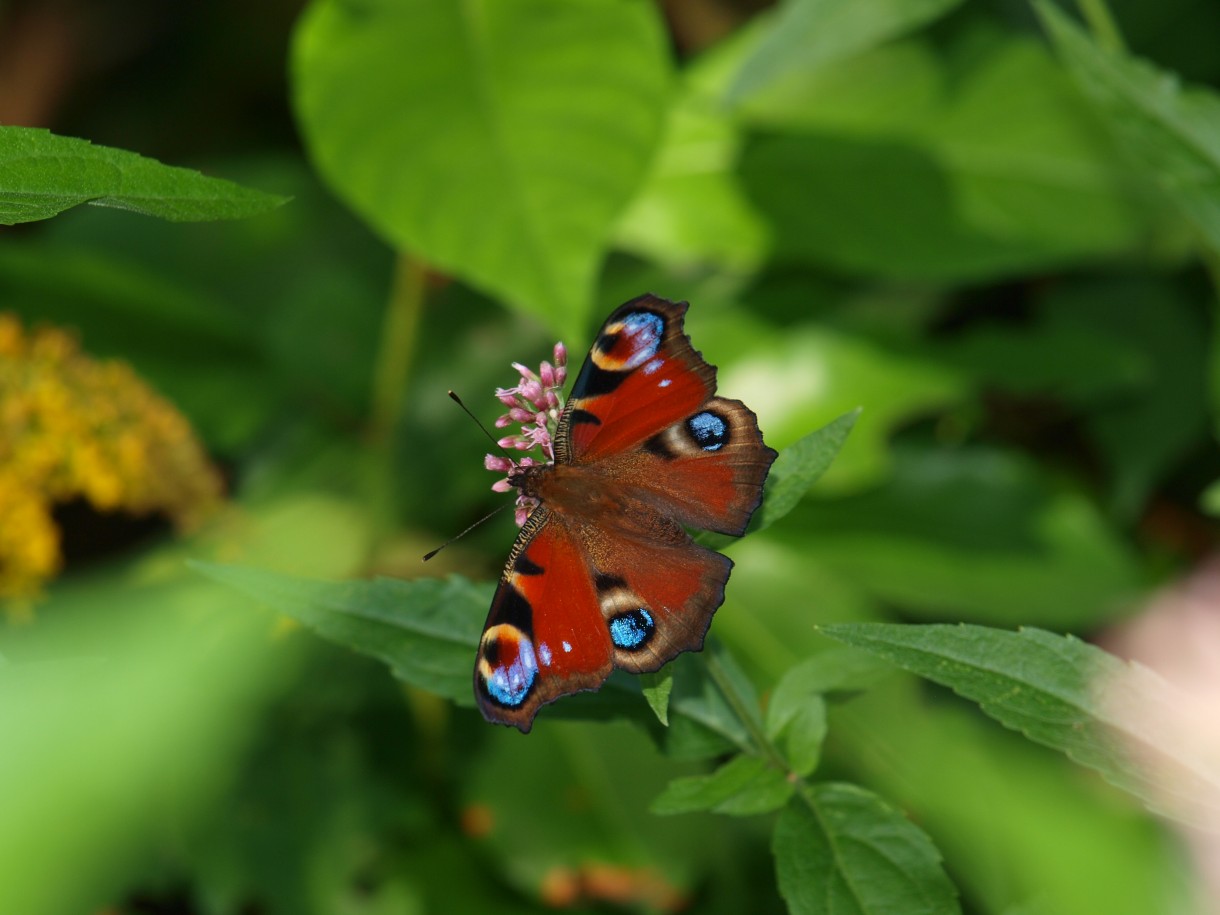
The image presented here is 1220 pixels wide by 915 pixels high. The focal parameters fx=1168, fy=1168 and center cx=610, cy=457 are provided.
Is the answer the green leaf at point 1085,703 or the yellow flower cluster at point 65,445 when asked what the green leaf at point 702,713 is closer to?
the green leaf at point 1085,703

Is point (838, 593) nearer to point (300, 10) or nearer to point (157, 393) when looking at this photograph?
point (157, 393)

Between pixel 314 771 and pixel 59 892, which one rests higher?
pixel 59 892

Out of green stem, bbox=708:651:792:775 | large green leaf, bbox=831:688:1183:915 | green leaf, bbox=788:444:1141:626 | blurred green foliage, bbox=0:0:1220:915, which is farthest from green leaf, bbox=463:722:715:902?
green stem, bbox=708:651:792:775

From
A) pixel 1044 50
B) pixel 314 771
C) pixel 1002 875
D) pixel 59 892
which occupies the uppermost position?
pixel 1044 50

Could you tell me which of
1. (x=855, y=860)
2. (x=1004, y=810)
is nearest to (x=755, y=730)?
(x=855, y=860)

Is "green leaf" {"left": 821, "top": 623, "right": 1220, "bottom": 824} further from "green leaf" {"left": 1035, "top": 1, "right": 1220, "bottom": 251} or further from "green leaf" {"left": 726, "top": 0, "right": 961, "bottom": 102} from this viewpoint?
"green leaf" {"left": 726, "top": 0, "right": 961, "bottom": 102}

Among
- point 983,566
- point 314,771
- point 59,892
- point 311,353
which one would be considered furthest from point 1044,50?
point 59,892

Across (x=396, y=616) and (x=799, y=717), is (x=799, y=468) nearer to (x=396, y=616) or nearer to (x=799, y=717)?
(x=799, y=717)
